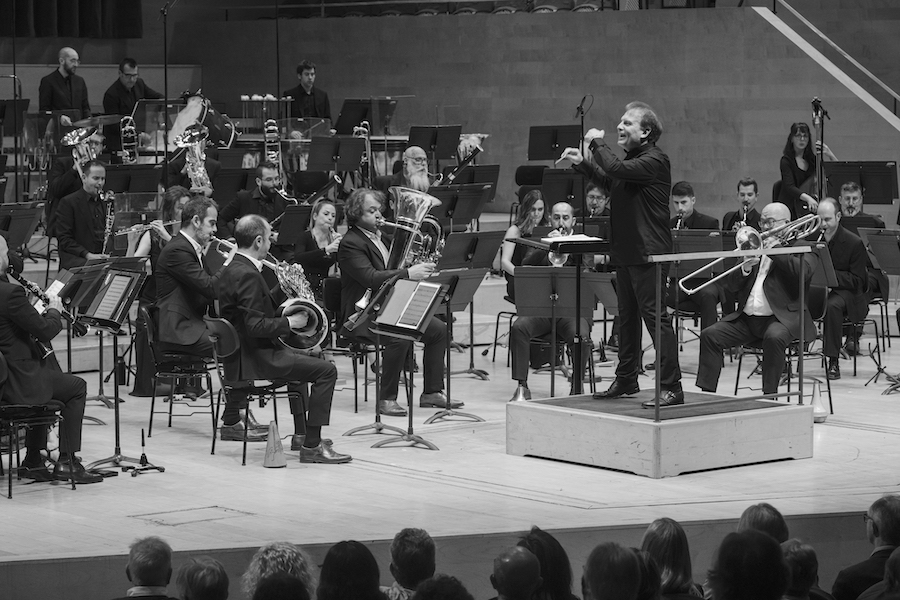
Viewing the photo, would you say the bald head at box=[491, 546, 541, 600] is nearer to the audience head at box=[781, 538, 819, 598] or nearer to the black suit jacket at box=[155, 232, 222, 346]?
the audience head at box=[781, 538, 819, 598]

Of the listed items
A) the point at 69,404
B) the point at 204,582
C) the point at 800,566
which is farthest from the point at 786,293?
the point at 204,582

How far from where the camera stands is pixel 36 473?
732 cm

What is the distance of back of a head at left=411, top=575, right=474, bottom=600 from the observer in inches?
142

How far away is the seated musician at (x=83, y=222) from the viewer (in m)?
10.6

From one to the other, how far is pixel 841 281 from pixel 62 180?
6065 mm

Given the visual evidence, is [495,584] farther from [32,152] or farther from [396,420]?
[32,152]

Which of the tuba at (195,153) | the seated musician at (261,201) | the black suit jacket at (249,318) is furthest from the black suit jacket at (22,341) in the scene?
the tuba at (195,153)

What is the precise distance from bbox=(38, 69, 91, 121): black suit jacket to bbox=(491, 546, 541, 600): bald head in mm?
11852

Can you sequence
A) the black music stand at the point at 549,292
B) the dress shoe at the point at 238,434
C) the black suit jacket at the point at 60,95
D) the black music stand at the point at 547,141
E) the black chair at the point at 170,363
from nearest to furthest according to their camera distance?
1. the dress shoe at the point at 238,434
2. the black chair at the point at 170,363
3. the black music stand at the point at 549,292
4. the black music stand at the point at 547,141
5. the black suit jacket at the point at 60,95

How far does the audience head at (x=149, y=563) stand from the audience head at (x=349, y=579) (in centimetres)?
59

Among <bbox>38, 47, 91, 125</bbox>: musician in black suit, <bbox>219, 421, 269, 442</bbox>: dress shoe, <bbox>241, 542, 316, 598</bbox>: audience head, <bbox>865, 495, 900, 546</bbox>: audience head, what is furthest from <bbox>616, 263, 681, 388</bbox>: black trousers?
<bbox>38, 47, 91, 125</bbox>: musician in black suit

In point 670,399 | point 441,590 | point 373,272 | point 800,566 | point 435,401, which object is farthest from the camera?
point 435,401

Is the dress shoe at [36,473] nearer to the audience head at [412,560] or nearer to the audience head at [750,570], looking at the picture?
the audience head at [412,560]

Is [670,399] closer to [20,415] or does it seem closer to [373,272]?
[373,272]
